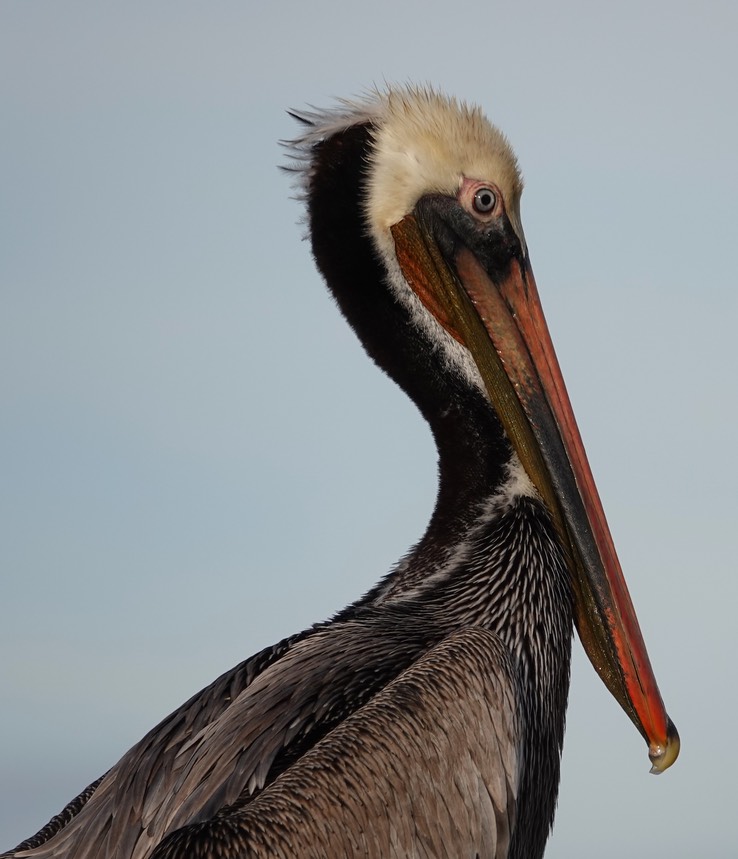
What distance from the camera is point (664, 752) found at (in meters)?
5.91

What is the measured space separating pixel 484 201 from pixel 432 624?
187cm

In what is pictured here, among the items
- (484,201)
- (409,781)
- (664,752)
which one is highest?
(484,201)

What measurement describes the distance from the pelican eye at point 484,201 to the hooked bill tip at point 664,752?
2.31 meters

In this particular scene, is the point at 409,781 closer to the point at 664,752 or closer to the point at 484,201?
the point at 664,752

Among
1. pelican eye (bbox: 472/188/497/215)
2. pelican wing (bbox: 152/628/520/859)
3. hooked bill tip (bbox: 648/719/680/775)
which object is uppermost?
pelican eye (bbox: 472/188/497/215)

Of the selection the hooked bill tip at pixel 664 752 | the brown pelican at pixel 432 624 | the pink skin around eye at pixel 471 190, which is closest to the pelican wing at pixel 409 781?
the brown pelican at pixel 432 624

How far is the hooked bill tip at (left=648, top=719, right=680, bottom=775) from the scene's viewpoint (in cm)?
591

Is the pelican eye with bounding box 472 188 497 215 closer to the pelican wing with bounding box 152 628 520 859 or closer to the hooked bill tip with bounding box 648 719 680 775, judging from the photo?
the pelican wing with bounding box 152 628 520 859

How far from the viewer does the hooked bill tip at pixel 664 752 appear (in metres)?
5.91

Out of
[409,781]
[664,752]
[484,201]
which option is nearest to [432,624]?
Result: [409,781]

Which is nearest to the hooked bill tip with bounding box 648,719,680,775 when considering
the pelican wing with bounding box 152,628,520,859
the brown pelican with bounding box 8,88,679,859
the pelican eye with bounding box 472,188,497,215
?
the brown pelican with bounding box 8,88,679,859

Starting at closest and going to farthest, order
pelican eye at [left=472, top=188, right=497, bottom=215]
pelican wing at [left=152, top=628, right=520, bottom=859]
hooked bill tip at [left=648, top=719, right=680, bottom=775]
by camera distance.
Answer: pelican wing at [left=152, top=628, right=520, bottom=859], hooked bill tip at [left=648, top=719, right=680, bottom=775], pelican eye at [left=472, top=188, right=497, bottom=215]

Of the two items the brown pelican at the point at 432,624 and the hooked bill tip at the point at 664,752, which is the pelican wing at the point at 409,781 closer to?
the brown pelican at the point at 432,624

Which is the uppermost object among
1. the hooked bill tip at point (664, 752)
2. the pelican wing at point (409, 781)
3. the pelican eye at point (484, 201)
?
the pelican eye at point (484, 201)
